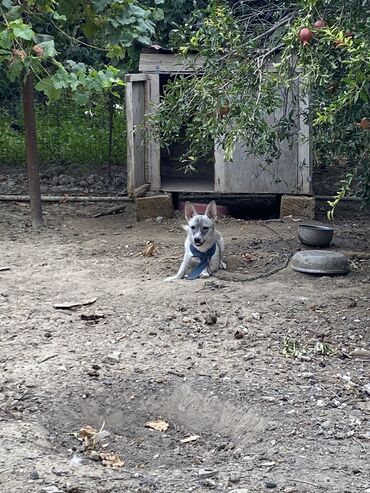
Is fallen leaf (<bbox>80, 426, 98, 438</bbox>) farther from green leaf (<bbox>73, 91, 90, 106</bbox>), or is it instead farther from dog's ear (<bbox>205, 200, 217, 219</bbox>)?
dog's ear (<bbox>205, 200, 217, 219</bbox>)

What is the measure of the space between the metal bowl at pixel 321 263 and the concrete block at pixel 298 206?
2.36m

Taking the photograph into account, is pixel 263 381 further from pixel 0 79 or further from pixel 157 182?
pixel 0 79

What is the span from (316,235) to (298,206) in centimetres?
157

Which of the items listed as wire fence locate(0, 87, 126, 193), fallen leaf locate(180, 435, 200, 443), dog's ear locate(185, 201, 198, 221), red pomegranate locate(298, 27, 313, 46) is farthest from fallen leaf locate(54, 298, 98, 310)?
wire fence locate(0, 87, 126, 193)

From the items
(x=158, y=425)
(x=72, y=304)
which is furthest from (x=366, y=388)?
(x=72, y=304)

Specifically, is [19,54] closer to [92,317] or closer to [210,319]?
[92,317]

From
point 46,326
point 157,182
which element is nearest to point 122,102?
point 157,182

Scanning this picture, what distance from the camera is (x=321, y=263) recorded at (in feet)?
25.1

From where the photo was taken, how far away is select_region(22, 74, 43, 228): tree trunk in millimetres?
9547

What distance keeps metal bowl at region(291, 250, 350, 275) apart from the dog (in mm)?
698

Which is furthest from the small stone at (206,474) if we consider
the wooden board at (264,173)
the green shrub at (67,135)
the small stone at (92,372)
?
the green shrub at (67,135)

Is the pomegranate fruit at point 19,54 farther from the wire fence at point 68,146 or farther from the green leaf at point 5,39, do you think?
the wire fence at point 68,146

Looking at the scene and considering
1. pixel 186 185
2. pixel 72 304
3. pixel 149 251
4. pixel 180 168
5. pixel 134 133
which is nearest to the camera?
pixel 72 304

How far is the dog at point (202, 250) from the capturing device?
25.6 ft
